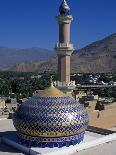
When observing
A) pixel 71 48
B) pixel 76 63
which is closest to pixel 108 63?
pixel 76 63

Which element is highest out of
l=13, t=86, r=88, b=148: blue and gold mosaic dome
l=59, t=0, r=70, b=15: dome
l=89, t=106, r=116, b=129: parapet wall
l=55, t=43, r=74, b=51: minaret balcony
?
l=59, t=0, r=70, b=15: dome

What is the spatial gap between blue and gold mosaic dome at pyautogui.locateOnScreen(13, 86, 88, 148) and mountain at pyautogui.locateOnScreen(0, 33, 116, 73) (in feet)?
324

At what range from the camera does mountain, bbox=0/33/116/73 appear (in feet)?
367

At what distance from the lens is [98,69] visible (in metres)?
112

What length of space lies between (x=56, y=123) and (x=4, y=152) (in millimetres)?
1675

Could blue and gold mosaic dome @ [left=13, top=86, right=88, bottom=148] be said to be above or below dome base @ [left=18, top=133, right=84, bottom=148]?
above

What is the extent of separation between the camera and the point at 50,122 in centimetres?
1048

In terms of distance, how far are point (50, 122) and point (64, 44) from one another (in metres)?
13.0

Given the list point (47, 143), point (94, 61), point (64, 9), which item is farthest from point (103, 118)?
point (94, 61)

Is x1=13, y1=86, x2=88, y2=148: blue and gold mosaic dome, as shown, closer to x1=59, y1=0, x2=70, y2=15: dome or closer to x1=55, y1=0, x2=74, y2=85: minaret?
x1=55, y1=0, x2=74, y2=85: minaret

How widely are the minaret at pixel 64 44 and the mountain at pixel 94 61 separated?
86.5 metres

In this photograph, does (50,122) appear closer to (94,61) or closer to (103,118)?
(103,118)

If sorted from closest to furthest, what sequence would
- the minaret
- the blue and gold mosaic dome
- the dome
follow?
the blue and gold mosaic dome, the minaret, the dome

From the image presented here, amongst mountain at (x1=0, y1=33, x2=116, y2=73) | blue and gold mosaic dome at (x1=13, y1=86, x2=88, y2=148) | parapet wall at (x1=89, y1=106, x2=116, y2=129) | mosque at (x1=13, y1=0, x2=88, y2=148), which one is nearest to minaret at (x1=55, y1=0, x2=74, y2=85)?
parapet wall at (x1=89, y1=106, x2=116, y2=129)
